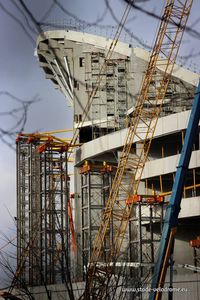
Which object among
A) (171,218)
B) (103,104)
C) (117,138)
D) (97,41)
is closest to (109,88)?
(103,104)

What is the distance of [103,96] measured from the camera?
77.4 meters

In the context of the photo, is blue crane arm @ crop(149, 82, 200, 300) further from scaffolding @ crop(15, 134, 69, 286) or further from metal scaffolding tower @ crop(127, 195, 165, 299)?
scaffolding @ crop(15, 134, 69, 286)

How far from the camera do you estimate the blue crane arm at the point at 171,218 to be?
1044 inches

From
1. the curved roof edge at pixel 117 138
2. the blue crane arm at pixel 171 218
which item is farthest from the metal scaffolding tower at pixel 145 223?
the blue crane arm at pixel 171 218

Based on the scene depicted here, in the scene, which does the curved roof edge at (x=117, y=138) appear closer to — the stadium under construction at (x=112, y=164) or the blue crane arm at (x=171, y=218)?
the stadium under construction at (x=112, y=164)

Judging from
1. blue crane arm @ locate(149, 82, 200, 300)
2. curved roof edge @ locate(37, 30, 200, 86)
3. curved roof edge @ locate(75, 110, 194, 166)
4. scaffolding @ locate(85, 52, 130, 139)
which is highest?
curved roof edge @ locate(37, 30, 200, 86)

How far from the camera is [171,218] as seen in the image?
90.7 feet

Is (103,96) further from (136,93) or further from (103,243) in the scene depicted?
(103,243)

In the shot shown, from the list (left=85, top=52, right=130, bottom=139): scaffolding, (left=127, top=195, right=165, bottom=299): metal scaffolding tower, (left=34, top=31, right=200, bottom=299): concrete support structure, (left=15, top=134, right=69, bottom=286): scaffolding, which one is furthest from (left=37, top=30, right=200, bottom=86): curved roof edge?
(left=127, top=195, right=165, bottom=299): metal scaffolding tower

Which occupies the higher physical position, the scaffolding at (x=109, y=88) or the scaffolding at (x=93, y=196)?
the scaffolding at (x=109, y=88)

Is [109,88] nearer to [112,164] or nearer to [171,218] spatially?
[112,164]

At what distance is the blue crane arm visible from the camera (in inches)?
1044

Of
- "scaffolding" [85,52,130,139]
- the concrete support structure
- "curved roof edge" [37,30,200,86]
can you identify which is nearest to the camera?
the concrete support structure

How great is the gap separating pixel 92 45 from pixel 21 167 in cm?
1806
